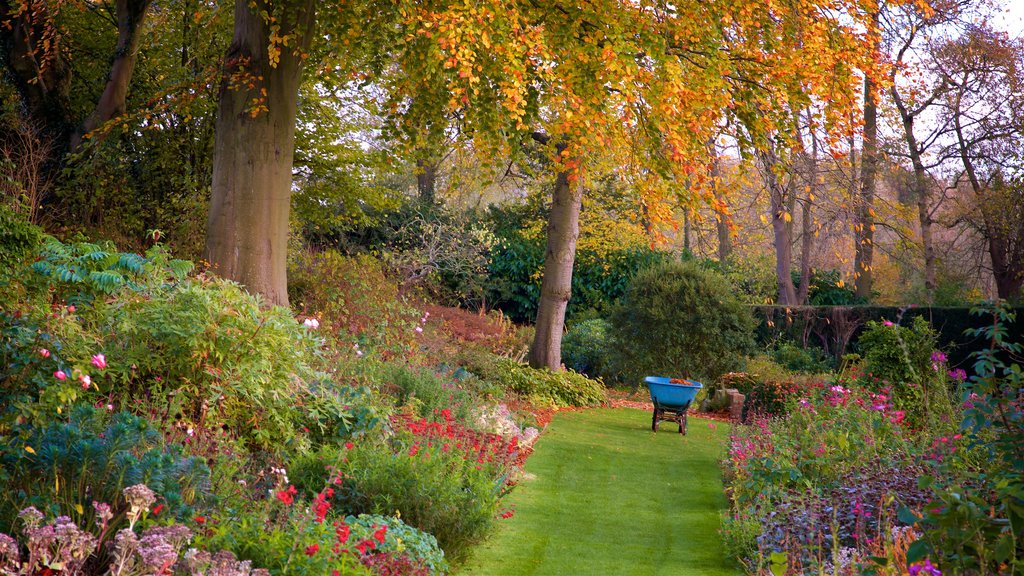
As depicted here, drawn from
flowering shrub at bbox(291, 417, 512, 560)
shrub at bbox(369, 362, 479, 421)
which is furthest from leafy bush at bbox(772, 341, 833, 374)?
flowering shrub at bbox(291, 417, 512, 560)

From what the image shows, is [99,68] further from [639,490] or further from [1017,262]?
[1017,262]

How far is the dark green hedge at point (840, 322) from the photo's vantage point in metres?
16.3

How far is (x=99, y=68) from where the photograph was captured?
13.9 m

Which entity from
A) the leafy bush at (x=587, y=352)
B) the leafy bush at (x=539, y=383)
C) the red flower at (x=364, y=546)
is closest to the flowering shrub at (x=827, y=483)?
the red flower at (x=364, y=546)

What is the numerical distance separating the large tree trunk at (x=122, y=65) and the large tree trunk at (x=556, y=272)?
21.9 ft

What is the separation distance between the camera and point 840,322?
18234 mm

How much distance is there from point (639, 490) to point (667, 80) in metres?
4.09

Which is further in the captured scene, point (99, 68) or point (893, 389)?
point (99, 68)

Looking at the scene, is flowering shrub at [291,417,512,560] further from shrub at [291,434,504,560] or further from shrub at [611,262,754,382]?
shrub at [611,262,754,382]

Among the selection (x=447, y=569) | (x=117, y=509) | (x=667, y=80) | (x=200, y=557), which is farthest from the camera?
(x=667, y=80)

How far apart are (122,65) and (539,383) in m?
7.87

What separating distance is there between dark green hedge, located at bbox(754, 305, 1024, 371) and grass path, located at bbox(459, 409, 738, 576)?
301 inches

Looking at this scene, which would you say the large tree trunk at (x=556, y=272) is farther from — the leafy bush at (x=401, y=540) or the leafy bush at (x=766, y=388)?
the leafy bush at (x=401, y=540)

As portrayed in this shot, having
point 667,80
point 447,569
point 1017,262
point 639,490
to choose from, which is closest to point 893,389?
point 639,490
